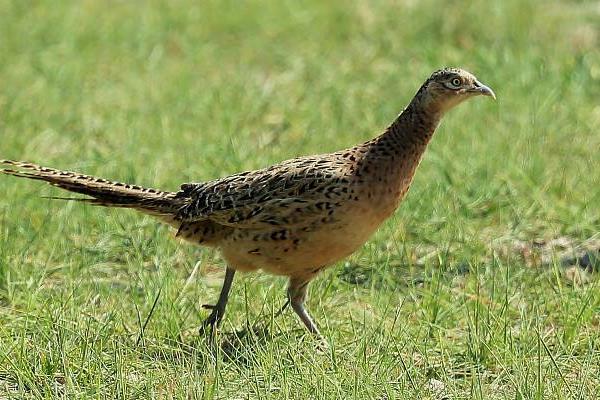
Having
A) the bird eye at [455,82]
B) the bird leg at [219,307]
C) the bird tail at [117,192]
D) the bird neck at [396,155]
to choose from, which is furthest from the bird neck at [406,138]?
the bird tail at [117,192]

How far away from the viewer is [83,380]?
5.51m

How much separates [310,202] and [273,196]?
8.9 inches

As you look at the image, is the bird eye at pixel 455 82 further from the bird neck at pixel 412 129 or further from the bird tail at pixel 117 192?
the bird tail at pixel 117 192

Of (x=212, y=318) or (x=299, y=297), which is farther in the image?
(x=299, y=297)

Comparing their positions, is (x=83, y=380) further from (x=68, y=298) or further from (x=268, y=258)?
(x=268, y=258)

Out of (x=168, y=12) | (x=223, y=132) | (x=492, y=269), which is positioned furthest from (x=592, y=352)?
(x=168, y=12)

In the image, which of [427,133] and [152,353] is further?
[427,133]

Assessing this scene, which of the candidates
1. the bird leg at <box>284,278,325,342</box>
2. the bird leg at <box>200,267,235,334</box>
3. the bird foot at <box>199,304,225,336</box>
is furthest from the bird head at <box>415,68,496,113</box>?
the bird foot at <box>199,304,225,336</box>

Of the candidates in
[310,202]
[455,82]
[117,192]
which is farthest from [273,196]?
[455,82]

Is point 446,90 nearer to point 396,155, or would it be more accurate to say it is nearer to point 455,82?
point 455,82

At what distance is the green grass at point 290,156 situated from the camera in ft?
18.6

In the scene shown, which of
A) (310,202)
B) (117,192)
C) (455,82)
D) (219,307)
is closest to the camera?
(310,202)

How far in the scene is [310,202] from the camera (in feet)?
20.6

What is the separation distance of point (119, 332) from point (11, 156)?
2875 mm
